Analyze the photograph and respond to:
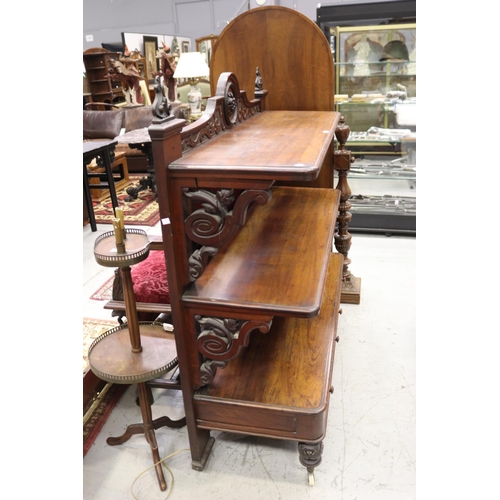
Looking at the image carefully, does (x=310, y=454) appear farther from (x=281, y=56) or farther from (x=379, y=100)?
(x=379, y=100)

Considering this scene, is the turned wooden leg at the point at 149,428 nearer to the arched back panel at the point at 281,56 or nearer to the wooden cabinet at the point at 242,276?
the wooden cabinet at the point at 242,276

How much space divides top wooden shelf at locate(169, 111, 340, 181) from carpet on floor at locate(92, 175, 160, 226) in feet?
9.36

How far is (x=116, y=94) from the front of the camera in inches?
358

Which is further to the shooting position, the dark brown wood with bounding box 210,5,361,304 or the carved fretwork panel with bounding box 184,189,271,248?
the dark brown wood with bounding box 210,5,361,304

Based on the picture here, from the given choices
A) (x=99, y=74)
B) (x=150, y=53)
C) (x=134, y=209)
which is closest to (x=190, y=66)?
(x=134, y=209)

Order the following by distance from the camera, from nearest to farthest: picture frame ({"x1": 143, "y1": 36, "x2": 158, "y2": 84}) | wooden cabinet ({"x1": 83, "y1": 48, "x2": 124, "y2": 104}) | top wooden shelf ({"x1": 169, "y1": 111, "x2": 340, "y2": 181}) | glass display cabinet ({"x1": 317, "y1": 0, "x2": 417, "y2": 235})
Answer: top wooden shelf ({"x1": 169, "y1": 111, "x2": 340, "y2": 181}) → glass display cabinet ({"x1": 317, "y1": 0, "x2": 417, "y2": 235}) → wooden cabinet ({"x1": 83, "y1": 48, "x2": 124, "y2": 104}) → picture frame ({"x1": 143, "y1": 36, "x2": 158, "y2": 84})

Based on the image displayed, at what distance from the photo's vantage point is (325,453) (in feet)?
6.03

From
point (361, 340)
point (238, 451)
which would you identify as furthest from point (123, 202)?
point (238, 451)

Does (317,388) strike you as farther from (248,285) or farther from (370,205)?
(370,205)

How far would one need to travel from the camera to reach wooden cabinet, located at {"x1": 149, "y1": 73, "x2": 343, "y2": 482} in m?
1.35

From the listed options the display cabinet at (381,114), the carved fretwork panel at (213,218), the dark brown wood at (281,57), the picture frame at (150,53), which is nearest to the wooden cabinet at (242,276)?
the carved fretwork panel at (213,218)

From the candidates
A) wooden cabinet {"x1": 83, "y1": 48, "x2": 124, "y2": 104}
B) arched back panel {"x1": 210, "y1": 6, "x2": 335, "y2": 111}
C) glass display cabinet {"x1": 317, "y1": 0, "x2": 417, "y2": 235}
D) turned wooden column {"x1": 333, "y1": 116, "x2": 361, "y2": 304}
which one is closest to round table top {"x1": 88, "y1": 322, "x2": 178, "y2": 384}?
turned wooden column {"x1": 333, "y1": 116, "x2": 361, "y2": 304}

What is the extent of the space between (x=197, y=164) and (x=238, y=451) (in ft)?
3.98

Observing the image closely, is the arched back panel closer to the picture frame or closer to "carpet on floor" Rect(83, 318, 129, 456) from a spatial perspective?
"carpet on floor" Rect(83, 318, 129, 456)
